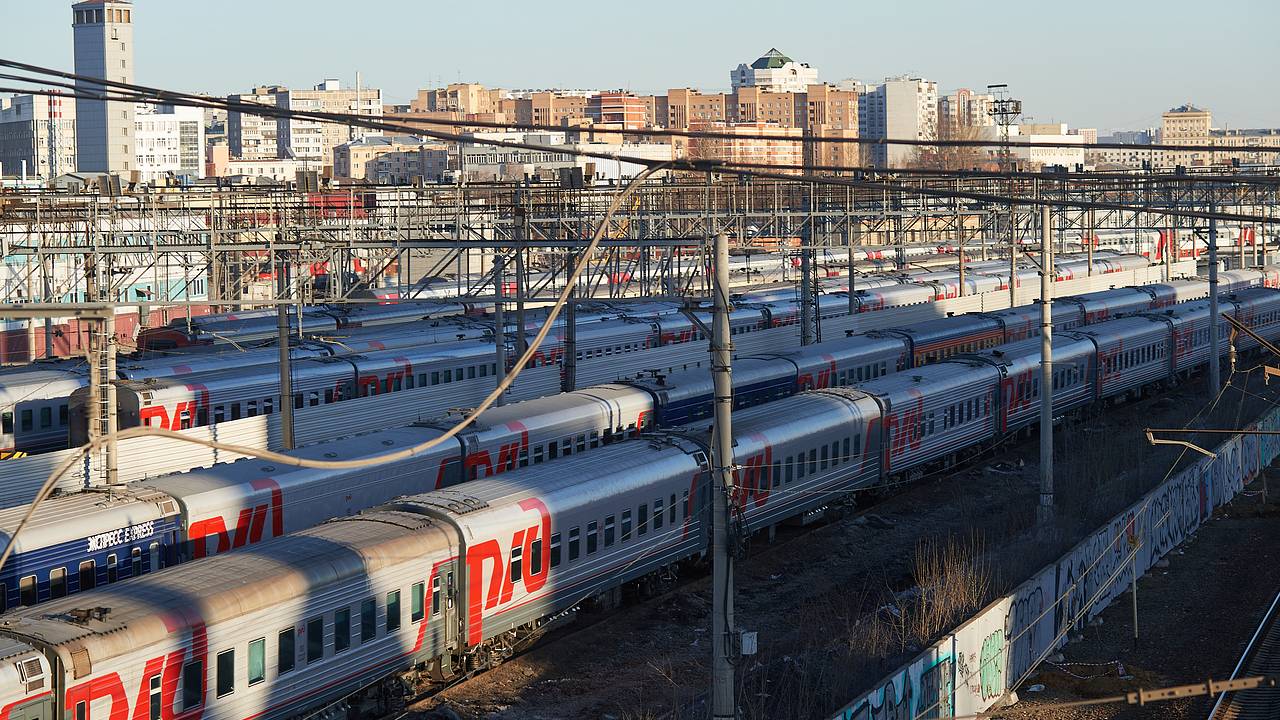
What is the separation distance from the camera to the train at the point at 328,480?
17.0 metres

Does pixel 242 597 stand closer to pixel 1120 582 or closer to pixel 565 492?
pixel 565 492

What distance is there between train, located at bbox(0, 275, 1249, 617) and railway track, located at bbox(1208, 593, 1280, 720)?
10.5m

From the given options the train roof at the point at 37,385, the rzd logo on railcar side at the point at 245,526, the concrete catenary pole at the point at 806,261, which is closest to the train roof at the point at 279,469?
the rzd logo on railcar side at the point at 245,526

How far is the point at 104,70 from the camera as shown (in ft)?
557

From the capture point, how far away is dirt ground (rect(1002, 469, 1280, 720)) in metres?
18.2

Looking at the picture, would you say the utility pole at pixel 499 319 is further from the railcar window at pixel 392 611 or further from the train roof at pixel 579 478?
the railcar window at pixel 392 611

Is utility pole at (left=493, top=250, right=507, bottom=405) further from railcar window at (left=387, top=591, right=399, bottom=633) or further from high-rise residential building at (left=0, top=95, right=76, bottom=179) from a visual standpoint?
high-rise residential building at (left=0, top=95, right=76, bottom=179)

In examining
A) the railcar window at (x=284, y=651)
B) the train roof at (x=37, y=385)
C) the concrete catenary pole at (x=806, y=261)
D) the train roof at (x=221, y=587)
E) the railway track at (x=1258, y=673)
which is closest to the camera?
the train roof at (x=221, y=587)

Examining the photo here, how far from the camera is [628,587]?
21578 mm

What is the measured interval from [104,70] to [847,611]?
16767 cm

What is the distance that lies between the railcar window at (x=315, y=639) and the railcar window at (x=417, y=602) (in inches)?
56.1

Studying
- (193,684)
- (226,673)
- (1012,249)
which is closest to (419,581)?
(226,673)

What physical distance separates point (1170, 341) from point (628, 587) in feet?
98.7

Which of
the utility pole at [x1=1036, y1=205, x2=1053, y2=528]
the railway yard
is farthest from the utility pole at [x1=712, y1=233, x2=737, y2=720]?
the utility pole at [x1=1036, y1=205, x2=1053, y2=528]
